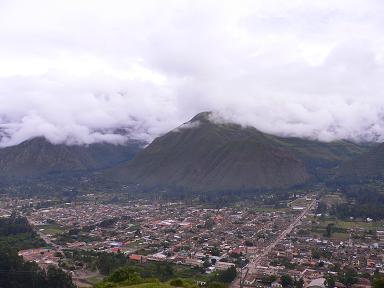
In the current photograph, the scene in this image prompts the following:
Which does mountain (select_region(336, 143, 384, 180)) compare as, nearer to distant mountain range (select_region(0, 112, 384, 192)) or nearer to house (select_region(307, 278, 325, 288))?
distant mountain range (select_region(0, 112, 384, 192))

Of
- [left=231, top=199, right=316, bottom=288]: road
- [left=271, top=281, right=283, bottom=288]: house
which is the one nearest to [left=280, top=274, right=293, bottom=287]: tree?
[left=271, top=281, right=283, bottom=288]: house

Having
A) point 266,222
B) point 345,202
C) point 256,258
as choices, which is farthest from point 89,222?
point 345,202

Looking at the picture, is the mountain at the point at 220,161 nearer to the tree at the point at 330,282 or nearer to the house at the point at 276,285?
the house at the point at 276,285

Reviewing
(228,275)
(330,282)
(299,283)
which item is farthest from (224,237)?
(330,282)

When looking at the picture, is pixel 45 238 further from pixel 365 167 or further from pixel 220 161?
pixel 365 167

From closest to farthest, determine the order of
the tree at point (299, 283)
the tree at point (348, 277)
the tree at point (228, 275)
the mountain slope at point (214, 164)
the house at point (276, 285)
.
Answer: the tree at point (299, 283)
the house at point (276, 285)
the tree at point (348, 277)
the tree at point (228, 275)
the mountain slope at point (214, 164)

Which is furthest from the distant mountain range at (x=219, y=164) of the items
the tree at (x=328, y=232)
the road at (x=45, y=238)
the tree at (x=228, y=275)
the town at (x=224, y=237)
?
the tree at (x=228, y=275)

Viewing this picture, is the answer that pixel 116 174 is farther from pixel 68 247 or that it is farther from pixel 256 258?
pixel 256 258
